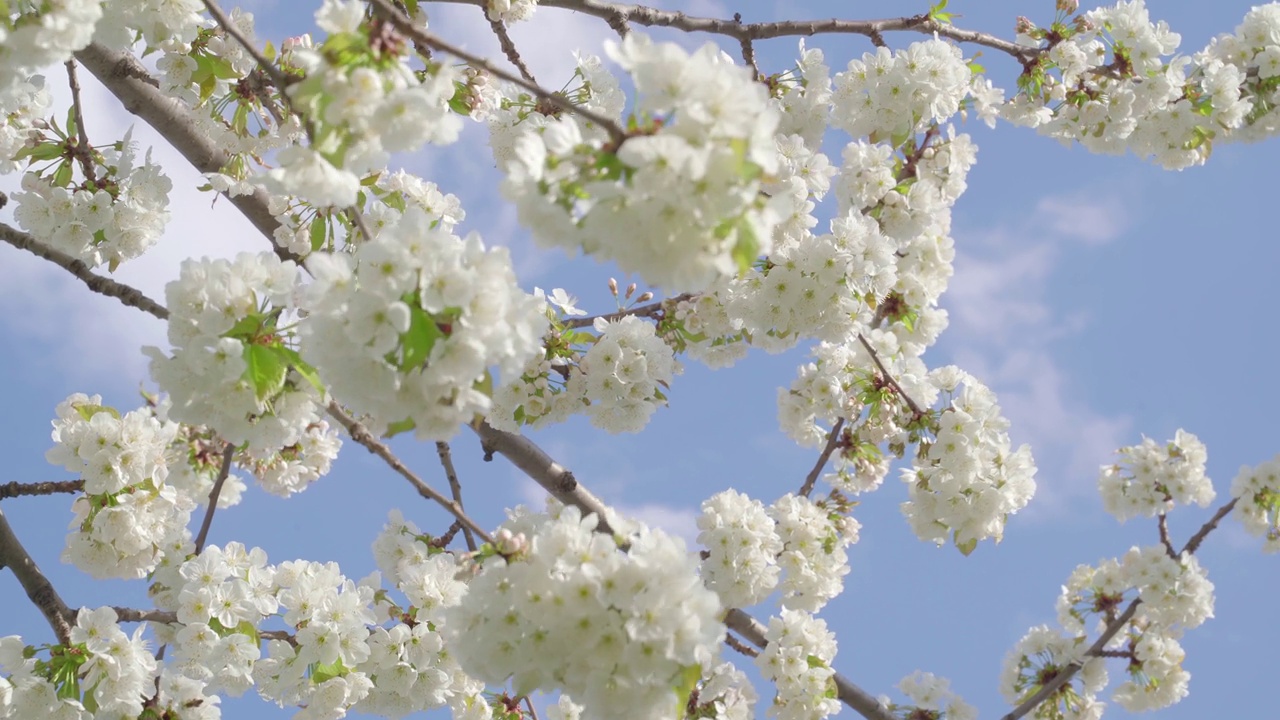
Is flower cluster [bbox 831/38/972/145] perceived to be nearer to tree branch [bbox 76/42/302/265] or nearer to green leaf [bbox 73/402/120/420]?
tree branch [bbox 76/42/302/265]

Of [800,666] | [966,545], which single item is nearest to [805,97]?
[966,545]

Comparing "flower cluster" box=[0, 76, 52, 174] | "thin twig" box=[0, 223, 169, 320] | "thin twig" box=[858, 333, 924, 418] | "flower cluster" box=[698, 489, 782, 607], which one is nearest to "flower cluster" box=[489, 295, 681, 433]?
"flower cluster" box=[698, 489, 782, 607]

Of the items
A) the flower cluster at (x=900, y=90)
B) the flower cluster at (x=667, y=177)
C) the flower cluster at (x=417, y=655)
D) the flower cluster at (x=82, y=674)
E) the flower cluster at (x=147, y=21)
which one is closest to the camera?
the flower cluster at (x=667, y=177)

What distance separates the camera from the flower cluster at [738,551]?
4410 mm

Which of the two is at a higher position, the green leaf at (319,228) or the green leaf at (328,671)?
the green leaf at (319,228)

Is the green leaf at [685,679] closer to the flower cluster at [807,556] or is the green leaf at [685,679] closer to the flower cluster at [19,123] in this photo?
the flower cluster at [807,556]

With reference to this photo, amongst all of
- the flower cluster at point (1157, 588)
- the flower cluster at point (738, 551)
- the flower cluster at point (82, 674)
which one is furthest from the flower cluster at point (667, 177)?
the flower cluster at point (1157, 588)

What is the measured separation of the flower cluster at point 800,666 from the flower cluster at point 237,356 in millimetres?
2757

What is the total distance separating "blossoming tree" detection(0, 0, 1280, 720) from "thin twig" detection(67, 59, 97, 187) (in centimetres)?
1

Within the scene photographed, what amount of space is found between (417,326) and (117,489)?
2300 mm

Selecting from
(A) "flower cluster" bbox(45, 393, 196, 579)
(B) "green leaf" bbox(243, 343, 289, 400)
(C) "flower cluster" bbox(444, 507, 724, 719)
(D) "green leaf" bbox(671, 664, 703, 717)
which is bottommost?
(D) "green leaf" bbox(671, 664, 703, 717)

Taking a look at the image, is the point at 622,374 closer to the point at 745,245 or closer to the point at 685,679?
the point at 685,679

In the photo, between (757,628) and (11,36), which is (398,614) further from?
(11,36)

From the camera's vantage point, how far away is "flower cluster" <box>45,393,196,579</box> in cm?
361
